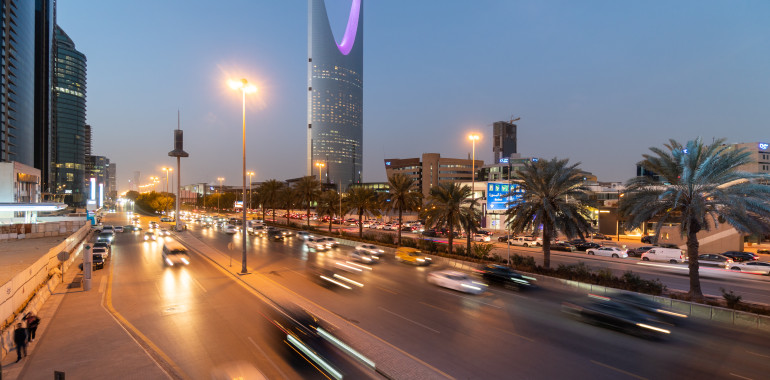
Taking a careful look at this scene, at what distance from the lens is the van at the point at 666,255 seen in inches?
1287

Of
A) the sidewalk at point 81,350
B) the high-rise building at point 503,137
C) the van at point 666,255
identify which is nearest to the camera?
the sidewalk at point 81,350

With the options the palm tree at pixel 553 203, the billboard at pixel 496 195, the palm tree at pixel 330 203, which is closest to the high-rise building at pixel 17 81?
the palm tree at pixel 330 203

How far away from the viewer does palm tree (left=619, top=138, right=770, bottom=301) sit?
16.8m

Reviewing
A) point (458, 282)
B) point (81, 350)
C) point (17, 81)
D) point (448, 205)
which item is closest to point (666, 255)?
point (448, 205)

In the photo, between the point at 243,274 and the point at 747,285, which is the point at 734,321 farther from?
the point at 243,274

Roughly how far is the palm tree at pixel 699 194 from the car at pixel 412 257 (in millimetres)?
14263

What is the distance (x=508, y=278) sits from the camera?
67.3 feet

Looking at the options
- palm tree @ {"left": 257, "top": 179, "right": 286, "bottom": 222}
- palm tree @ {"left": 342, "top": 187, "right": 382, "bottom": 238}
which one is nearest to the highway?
palm tree @ {"left": 342, "top": 187, "right": 382, "bottom": 238}

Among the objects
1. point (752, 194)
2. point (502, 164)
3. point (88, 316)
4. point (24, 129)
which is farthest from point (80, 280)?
point (24, 129)

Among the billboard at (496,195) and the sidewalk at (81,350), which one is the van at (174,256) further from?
the billboard at (496,195)

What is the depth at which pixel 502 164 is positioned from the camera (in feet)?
324

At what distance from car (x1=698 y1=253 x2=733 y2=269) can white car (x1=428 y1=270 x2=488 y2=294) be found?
927 inches

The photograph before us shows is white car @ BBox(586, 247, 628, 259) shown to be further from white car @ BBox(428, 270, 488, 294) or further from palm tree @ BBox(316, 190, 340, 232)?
palm tree @ BBox(316, 190, 340, 232)

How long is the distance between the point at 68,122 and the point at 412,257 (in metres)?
210
